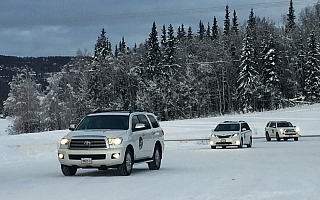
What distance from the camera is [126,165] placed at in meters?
16.4

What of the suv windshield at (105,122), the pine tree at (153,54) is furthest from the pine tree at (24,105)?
the suv windshield at (105,122)

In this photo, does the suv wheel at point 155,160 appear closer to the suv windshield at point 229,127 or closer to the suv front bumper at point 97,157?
the suv front bumper at point 97,157

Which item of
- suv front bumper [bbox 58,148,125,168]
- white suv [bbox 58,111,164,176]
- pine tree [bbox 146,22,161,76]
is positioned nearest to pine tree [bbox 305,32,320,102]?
pine tree [bbox 146,22,161,76]

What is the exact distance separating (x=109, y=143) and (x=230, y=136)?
17889 mm

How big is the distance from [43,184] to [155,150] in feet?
18.1

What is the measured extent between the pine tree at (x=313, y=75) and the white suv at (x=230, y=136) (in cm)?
6424

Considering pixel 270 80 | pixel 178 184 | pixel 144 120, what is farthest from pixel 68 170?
pixel 270 80

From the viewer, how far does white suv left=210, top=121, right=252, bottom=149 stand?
108 feet

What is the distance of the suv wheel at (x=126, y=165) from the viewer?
16156 mm

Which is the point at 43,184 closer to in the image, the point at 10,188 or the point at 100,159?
the point at 10,188

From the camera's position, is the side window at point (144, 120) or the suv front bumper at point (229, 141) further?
the suv front bumper at point (229, 141)

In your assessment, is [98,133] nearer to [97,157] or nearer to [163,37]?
[97,157]

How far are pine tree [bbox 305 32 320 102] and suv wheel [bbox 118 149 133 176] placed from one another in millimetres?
82649

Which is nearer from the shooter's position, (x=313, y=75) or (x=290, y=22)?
(x=313, y=75)
